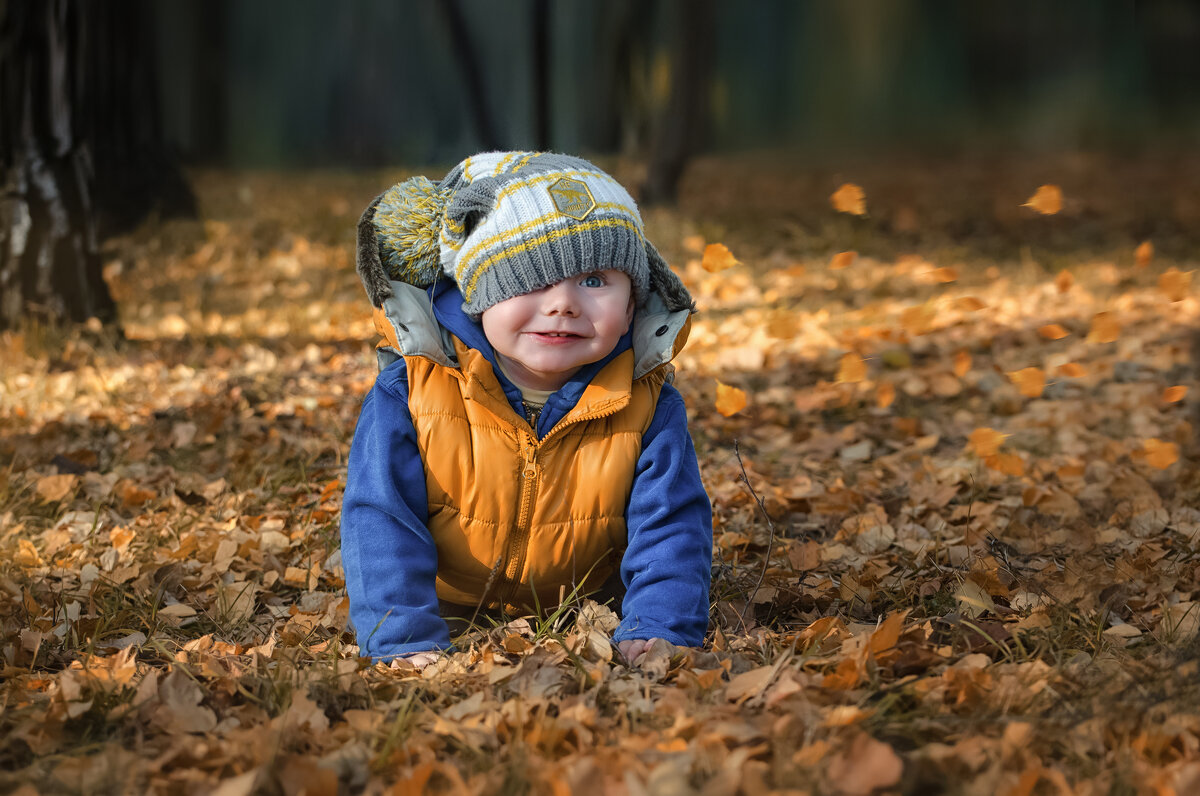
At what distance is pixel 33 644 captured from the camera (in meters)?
2.18

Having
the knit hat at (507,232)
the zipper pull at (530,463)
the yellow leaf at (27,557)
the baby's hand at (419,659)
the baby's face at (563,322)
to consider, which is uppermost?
the knit hat at (507,232)

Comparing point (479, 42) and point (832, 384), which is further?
point (479, 42)

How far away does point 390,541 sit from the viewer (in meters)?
2.11

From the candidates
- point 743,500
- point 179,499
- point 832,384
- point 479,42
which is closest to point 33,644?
point 179,499

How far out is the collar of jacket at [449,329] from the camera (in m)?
2.10

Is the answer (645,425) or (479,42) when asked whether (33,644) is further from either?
(479,42)

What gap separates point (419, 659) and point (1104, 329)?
155 inches

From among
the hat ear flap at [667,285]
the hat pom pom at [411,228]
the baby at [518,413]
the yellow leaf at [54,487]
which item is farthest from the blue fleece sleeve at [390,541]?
the yellow leaf at [54,487]

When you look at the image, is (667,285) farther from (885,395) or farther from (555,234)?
(885,395)

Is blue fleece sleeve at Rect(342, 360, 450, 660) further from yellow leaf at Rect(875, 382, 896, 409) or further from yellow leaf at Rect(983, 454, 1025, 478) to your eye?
yellow leaf at Rect(875, 382, 896, 409)

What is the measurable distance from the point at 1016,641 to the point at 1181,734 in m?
0.43

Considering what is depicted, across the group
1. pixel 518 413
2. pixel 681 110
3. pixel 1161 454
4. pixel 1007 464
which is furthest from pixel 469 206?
pixel 681 110

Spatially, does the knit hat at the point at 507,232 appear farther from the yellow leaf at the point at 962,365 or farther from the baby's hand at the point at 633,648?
the yellow leaf at the point at 962,365

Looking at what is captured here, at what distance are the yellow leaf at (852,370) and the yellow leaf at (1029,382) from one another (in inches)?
25.4
